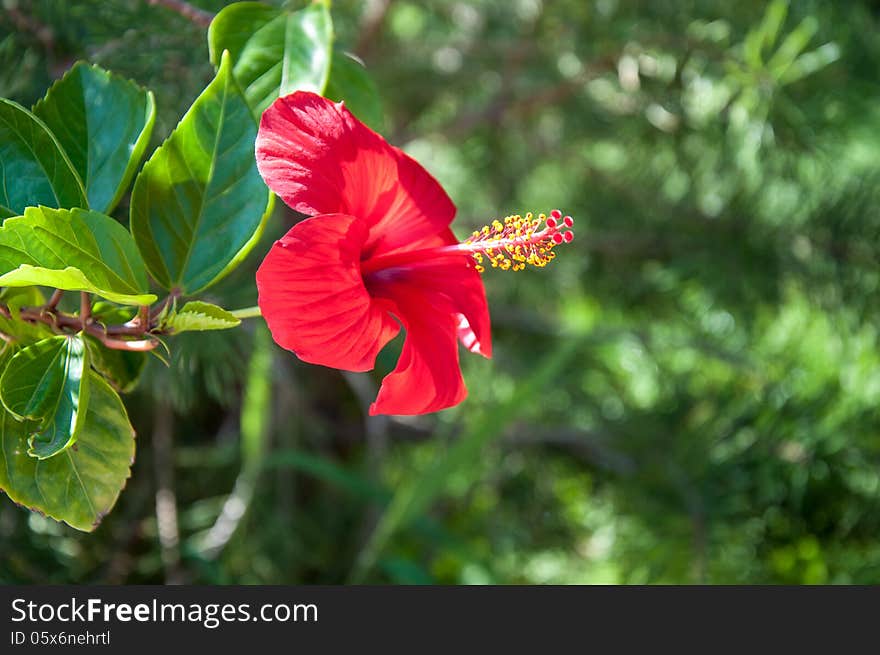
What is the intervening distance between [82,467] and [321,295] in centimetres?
9

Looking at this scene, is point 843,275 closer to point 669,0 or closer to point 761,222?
point 761,222

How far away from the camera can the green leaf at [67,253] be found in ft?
0.79

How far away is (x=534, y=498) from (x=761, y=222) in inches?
15.1

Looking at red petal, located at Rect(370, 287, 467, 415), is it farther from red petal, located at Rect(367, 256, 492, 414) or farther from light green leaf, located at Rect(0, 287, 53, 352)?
light green leaf, located at Rect(0, 287, 53, 352)

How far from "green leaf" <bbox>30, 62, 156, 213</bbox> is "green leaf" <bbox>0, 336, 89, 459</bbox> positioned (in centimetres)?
6

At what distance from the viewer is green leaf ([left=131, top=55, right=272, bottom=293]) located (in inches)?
11.7

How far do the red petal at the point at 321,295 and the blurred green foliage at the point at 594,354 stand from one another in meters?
0.17

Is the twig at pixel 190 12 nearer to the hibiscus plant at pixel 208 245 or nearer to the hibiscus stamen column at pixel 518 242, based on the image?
the hibiscus plant at pixel 208 245

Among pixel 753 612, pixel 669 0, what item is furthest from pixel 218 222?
pixel 669 0

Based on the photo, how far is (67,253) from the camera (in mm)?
260

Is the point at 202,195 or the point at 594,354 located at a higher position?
the point at 202,195

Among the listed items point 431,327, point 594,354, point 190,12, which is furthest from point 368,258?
point 594,354

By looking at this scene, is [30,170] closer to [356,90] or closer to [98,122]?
[98,122]

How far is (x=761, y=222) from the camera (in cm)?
81
